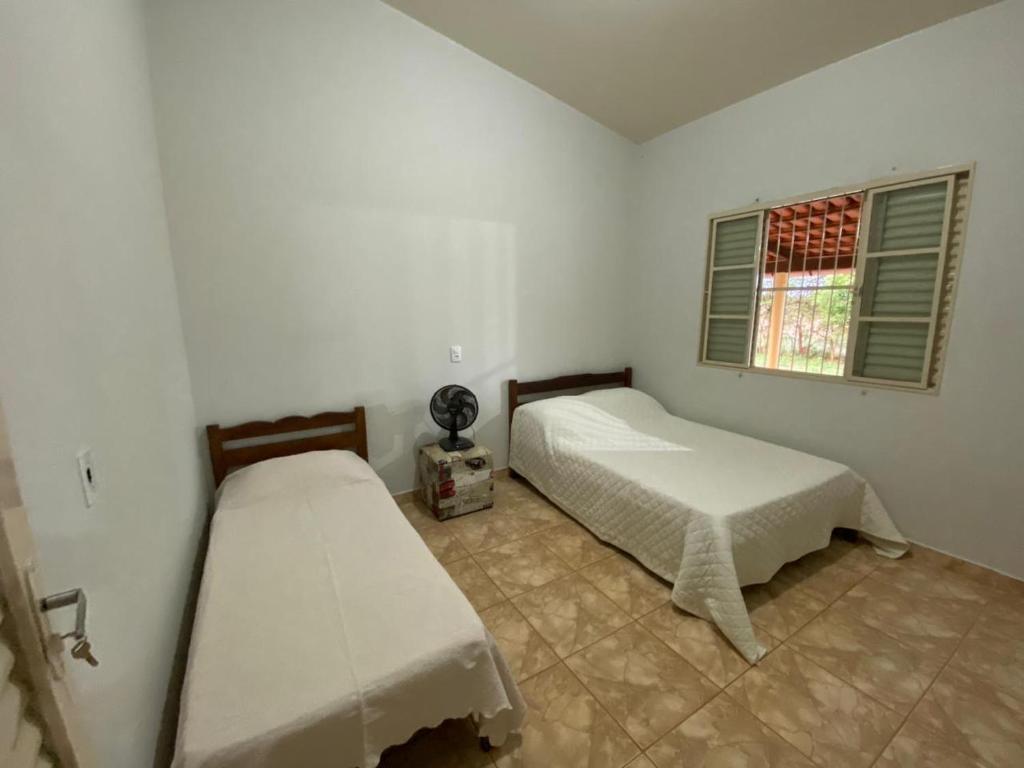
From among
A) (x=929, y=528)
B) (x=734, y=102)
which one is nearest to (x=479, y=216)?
(x=734, y=102)

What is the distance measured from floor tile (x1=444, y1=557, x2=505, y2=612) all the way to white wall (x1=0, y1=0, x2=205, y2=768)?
1094mm

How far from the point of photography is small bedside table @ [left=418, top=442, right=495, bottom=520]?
250cm

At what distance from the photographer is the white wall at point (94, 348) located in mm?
678

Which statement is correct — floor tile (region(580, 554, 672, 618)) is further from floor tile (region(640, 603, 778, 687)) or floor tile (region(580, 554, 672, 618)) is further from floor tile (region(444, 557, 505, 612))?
floor tile (region(444, 557, 505, 612))

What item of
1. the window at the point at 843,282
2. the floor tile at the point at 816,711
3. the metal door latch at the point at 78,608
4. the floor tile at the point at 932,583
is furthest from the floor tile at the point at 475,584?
the window at the point at 843,282

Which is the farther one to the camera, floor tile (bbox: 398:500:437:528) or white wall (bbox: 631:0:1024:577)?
floor tile (bbox: 398:500:437:528)

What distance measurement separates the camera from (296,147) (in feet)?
7.07

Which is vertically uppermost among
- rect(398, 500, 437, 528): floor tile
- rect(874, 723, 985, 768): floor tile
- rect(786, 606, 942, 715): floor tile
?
rect(398, 500, 437, 528): floor tile

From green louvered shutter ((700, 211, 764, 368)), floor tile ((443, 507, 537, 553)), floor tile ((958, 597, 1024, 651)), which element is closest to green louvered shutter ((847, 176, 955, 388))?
green louvered shutter ((700, 211, 764, 368))

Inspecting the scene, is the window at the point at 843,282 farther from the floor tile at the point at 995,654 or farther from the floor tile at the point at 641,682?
the floor tile at the point at 641,682

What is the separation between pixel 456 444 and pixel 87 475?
1.91 m

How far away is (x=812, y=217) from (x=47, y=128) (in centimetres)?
332

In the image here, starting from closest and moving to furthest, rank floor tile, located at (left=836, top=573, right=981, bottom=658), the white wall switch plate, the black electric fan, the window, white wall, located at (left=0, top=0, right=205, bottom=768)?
1. white wall, located at (left=0, top=0, right=205, bottom=768)
2. the white wall switch plate
3. floor tile, located at (left=836, top=573, right=981, bottom=658)
4. the window
5. the black electric fan

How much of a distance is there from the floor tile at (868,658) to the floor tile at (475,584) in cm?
125
